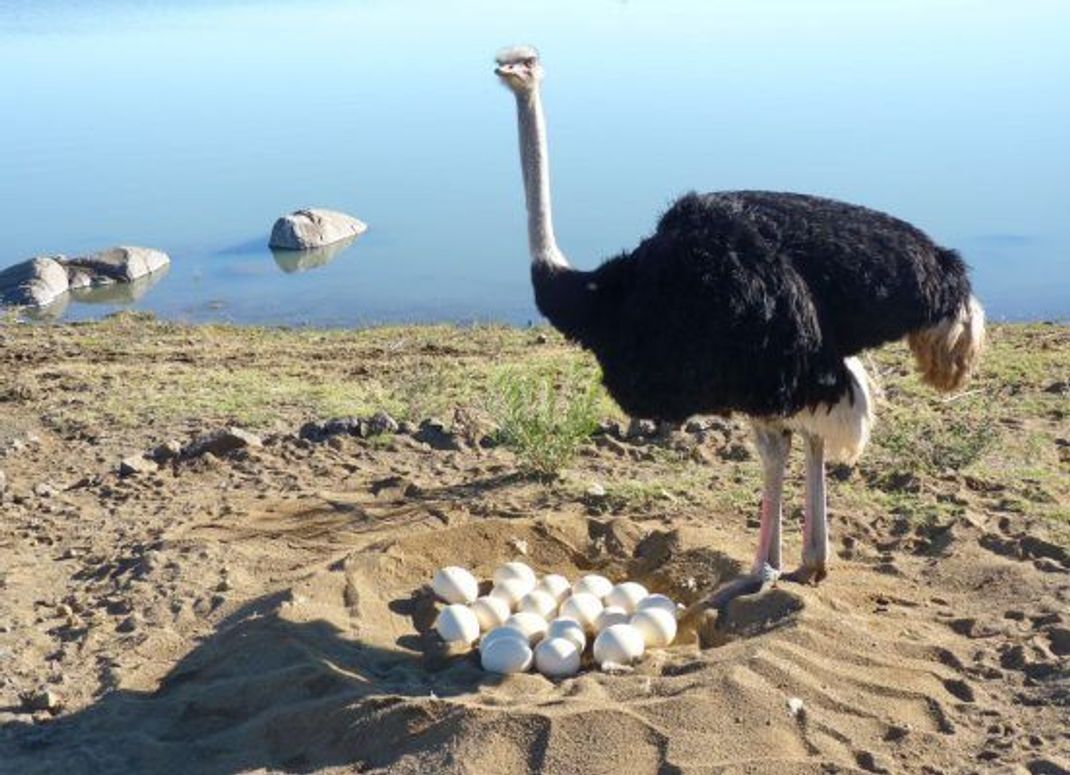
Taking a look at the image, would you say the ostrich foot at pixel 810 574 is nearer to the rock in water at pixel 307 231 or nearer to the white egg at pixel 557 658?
the white egg at pixel 557 658

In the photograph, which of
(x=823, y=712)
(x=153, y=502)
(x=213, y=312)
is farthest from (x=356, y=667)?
(x=213, y=312)

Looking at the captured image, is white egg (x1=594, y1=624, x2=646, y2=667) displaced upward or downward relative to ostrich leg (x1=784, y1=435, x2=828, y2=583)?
downward

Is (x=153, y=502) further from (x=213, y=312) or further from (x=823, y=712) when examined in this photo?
(x=213, y=312)

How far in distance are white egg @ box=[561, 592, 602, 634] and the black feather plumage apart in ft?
2.31

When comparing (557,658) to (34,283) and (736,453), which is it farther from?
(34,283)

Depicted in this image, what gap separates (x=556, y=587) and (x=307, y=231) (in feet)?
36.7

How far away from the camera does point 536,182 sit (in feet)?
22.8

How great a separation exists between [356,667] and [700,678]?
1.17 metres

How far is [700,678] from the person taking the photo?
5.50 m

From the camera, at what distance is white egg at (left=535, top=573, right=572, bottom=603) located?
6289 mm

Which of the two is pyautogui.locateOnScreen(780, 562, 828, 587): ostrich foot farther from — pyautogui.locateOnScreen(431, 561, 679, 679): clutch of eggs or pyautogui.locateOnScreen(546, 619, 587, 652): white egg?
pyautogui.locateOnScreen(546, 619, 587, 652): white egg

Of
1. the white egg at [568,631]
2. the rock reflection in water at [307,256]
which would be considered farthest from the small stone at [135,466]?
the rock reflection in water at [307,256]

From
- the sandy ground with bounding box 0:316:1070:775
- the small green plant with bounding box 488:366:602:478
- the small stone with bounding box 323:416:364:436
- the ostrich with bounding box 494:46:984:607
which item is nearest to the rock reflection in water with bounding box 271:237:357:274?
the sandy ground with bounding box 0:316:1070:775

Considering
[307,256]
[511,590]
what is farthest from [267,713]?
[307,256]
